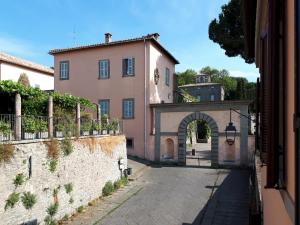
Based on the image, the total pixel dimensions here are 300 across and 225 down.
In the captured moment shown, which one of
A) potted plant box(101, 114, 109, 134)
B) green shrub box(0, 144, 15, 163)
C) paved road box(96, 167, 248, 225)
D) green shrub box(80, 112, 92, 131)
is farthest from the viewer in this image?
potted plant box(101, 114, 109, 134)

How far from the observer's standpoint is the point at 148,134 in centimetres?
2533

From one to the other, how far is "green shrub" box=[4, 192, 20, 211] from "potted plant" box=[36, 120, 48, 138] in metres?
2.52

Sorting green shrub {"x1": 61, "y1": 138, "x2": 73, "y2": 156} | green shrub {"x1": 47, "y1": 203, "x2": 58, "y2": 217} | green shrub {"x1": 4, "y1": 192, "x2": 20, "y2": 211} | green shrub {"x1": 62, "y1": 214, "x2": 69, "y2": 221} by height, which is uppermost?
green shrub {"x1": 61, "y1": 138, "x2": 73, "y2": 156}

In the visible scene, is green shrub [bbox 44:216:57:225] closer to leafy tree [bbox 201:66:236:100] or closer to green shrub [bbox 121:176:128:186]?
green shrub [bbox 121:176:128:186]

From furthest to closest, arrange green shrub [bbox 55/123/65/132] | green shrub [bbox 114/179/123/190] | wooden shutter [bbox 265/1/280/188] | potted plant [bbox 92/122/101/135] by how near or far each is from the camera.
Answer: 1. green shrub [bbox 114/179/123/190]
2. potted plant [bbox 92/122/101/135]
3. green shrub [bbox 55/123/65/132]
4. wooden shutter [bbox 265/1/280/188]

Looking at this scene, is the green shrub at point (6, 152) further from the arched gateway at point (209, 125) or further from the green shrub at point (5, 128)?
the arched gateway at point (209, 125)

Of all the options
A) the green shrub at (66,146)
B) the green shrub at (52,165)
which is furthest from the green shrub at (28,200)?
the green shrub at (66,146)

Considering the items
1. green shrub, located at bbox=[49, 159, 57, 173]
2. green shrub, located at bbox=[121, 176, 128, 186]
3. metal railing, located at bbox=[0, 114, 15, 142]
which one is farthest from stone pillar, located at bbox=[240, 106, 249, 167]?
metal railing, located at bbox=[0, 114, 15, 142]

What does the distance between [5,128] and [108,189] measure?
26.0ft

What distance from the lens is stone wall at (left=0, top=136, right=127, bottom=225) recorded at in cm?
1012

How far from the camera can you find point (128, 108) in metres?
25.8

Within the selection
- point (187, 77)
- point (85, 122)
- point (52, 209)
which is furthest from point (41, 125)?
point (187, 77)

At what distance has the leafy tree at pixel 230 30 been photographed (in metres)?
25.7

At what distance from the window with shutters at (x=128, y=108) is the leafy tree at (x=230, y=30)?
887 centimetres
